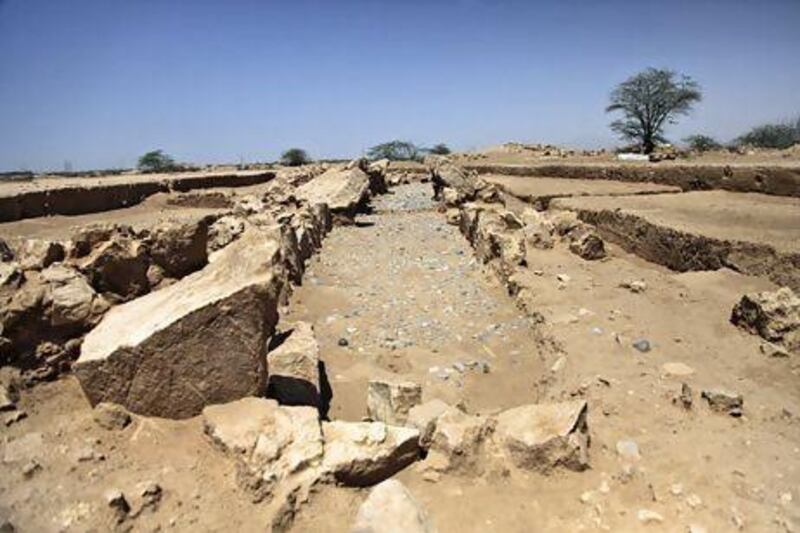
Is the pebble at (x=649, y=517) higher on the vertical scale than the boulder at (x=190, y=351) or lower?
lower

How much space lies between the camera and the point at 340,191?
15242 mm

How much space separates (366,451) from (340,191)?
1232cm

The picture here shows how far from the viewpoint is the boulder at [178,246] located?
15.7ft

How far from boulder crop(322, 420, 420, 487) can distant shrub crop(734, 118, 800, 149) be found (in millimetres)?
33909

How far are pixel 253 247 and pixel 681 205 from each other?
849cm

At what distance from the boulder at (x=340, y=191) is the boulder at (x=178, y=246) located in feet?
30.1

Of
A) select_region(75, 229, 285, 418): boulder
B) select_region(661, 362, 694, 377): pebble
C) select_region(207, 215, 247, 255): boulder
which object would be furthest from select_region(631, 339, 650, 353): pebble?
select_region(207, 215, 247, 255): boulder

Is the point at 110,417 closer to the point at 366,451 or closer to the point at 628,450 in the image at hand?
the point at 366,451

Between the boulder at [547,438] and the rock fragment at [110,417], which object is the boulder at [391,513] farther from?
the rock fragment at [110,417]

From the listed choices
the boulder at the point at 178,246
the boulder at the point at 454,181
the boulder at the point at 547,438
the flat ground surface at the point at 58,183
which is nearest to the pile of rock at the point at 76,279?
the boulder at the point at 178,246

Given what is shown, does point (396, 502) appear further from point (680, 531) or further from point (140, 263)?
point (140, 263)

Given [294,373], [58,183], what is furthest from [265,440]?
[58,183]

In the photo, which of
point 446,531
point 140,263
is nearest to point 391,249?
point 140,263

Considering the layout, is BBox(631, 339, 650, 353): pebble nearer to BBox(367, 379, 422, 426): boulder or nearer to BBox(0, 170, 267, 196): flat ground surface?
BBox(367, 379, 422, 426): boulder
